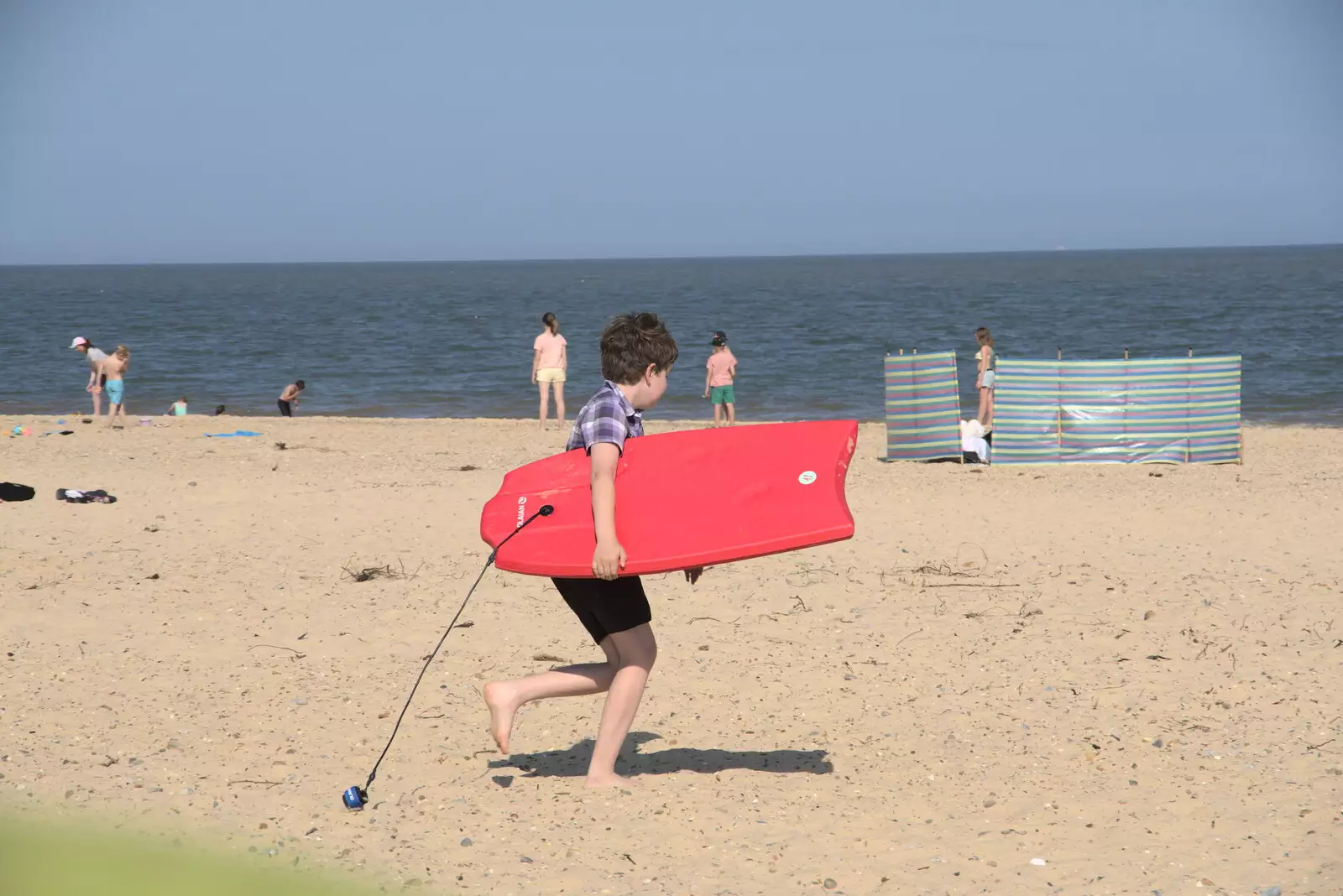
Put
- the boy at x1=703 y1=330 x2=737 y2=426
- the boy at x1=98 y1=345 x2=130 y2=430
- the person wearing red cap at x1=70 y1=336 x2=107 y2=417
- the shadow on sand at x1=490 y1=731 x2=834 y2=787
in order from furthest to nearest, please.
→ the person wearing red cap at x1=70 y1=336 x2=107 y2=417 < the boy at x1=98 y1=345 x2=130 y2=430 < the boy at x1=703 y1=330 x2=737 y2=426 < the shadow on sand at x1=490 y1=731 x2=834 y2=787

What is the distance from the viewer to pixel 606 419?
13.3ft

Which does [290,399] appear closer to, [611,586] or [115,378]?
[115,378]

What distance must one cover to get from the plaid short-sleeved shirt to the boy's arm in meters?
0.03

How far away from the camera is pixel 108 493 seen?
10711 millimetres

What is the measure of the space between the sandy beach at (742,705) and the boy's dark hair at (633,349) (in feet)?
4.77

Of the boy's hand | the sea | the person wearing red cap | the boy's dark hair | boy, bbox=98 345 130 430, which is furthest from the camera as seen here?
A: the sea

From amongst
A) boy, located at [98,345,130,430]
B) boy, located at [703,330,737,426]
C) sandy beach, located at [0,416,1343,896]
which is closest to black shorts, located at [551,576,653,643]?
sandy beach, located at [0,416,1343,896]

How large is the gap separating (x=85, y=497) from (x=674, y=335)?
4201cm

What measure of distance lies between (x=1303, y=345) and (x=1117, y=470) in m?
25.0

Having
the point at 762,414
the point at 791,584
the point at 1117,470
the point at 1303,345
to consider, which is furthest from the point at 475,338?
the point at 791,584

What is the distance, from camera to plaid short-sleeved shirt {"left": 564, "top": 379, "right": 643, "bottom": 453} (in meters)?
4.05

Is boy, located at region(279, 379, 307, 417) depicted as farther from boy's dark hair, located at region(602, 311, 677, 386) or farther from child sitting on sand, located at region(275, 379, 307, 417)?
boy's dark hair, located at region(602, 311, 677, 386)

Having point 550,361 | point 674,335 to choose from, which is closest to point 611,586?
point 550,361

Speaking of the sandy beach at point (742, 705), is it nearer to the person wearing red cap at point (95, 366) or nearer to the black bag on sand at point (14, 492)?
the black bag on sand at point (14, 492)
